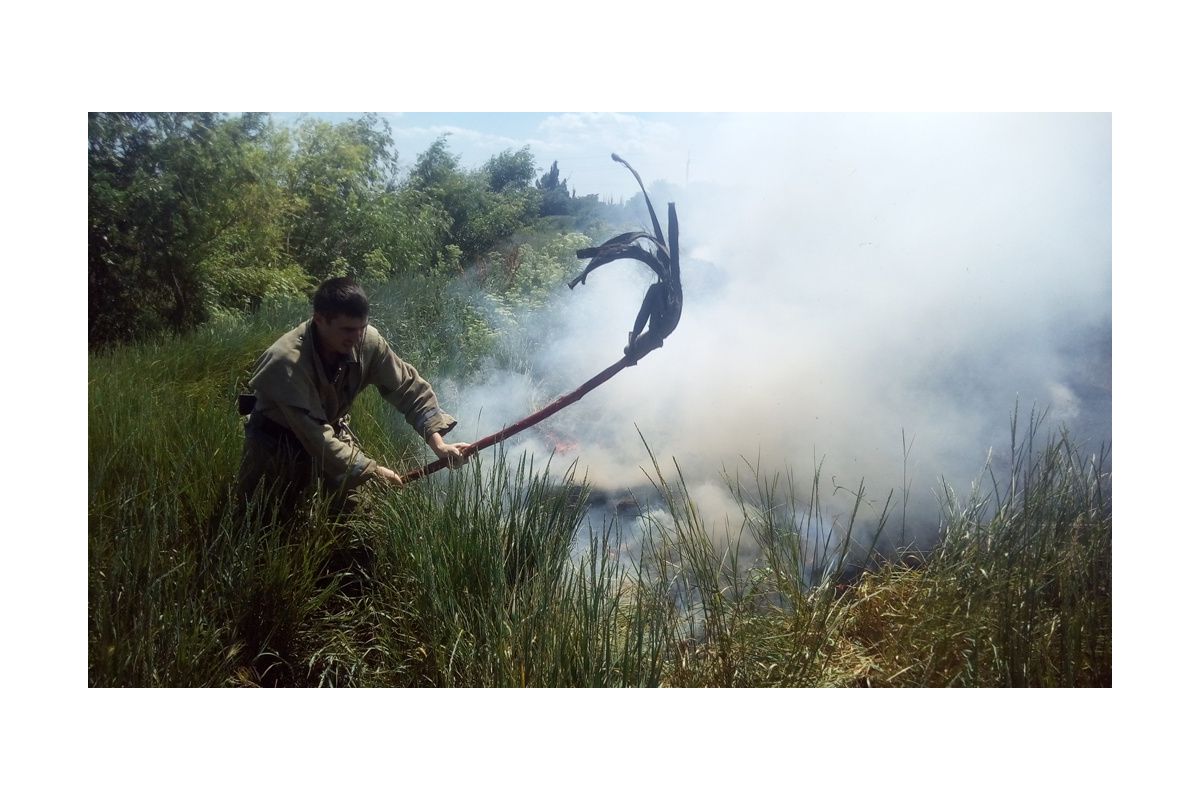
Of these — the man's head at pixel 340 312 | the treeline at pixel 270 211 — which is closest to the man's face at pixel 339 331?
the man's head at pixel 340 312

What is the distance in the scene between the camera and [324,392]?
2.77 meters

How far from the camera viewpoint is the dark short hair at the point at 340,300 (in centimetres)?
258

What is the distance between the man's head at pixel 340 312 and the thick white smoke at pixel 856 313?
868mm

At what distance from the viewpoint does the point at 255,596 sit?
2369 mm

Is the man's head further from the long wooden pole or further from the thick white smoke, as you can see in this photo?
the thick white smoke

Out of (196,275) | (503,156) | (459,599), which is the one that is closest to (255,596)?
(459,599)

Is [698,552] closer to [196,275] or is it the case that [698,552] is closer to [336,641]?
[336,641]

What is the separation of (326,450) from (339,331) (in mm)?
407

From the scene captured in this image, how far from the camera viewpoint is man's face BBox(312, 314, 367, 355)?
2607 millimetres

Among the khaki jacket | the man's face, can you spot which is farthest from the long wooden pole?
the man's face

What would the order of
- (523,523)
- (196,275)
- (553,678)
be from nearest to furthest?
(553,678) → (523,523) → (196,275)

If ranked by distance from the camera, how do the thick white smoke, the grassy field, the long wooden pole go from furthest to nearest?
the long wooden pole, the thick white smoke, the grassy field

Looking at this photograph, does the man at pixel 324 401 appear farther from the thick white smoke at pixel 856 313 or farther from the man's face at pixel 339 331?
the thick white smoke at pixel 856 313

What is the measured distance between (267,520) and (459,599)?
849 millimetres
